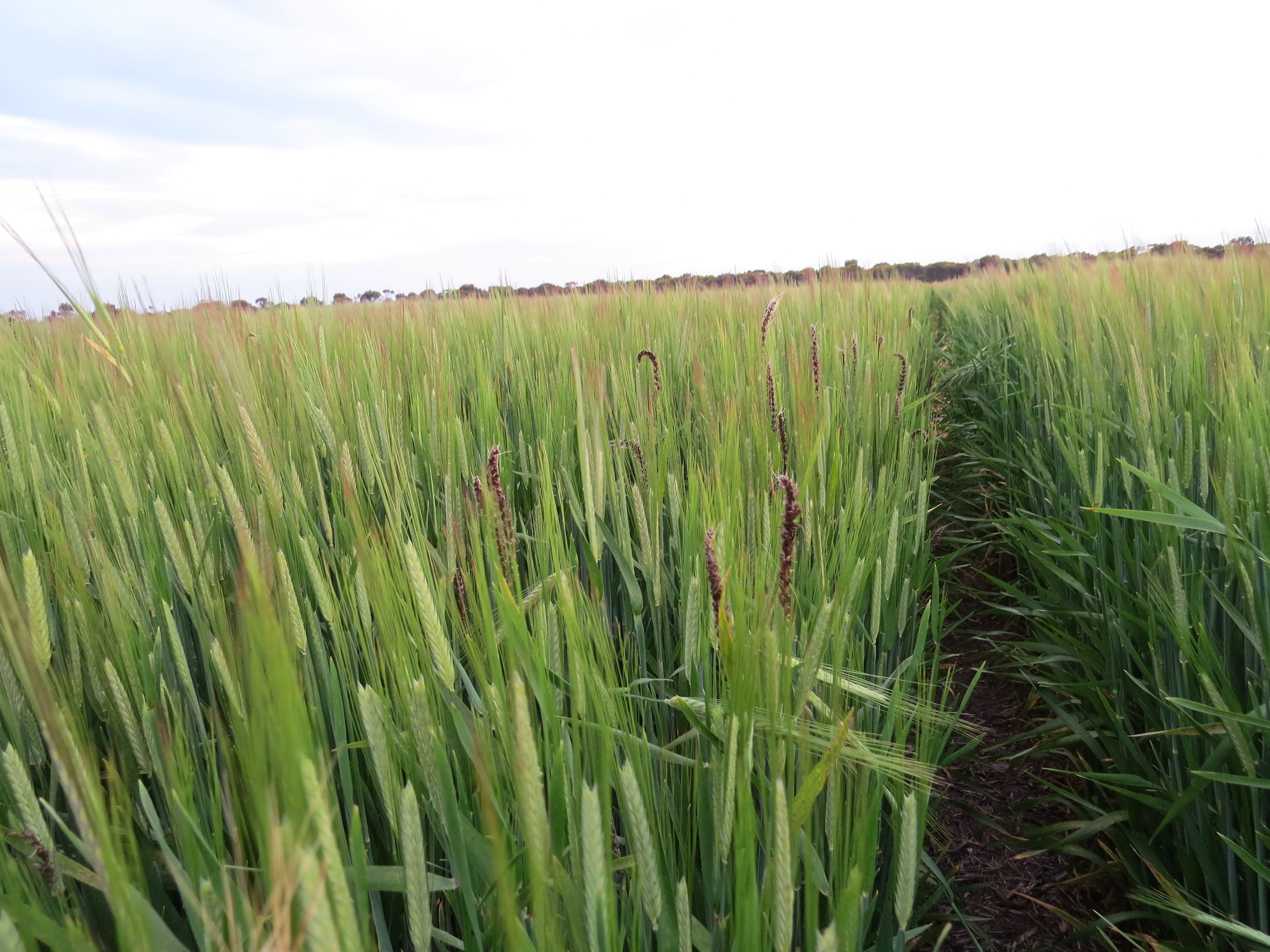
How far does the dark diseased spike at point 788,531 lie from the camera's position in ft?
1.93

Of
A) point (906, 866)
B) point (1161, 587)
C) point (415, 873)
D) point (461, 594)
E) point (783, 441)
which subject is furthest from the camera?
point (783, 441)

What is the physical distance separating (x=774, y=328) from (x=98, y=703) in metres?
2.03

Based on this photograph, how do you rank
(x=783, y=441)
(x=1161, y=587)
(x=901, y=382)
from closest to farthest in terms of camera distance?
(x=1161, y=587), (x=783, y=441), (x=901, y=382)

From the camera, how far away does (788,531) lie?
605 millimetres

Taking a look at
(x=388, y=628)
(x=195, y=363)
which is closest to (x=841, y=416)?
(x=388, y=628)

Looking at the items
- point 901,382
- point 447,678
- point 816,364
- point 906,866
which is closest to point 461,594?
A: point 447,678

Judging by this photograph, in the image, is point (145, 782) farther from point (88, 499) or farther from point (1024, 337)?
point (1024, 337)

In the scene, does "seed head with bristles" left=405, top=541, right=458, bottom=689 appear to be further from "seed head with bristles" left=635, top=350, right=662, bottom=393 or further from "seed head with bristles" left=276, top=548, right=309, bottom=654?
"seed head with bristles" left=635, top=350, right=662, bottom=393

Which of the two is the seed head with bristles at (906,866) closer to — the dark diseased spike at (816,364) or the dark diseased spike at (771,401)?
the dark diseased spike at (771,401)

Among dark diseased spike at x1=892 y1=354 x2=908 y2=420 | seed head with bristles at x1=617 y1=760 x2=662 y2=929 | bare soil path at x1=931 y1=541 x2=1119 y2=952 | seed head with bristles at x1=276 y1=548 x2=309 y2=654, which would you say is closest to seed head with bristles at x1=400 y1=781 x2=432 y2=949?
seed head with bristles at x1=617 y1=760 x2=662 y2=929

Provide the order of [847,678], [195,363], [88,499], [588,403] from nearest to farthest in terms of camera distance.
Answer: [847,678] → [88,499] → [588,403] → [195,363]

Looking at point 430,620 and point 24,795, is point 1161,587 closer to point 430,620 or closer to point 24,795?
point 430,620

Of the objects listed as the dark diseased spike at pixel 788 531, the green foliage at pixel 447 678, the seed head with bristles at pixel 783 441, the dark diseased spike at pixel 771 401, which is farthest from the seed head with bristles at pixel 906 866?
the dark diseased spike at pixel 771 401

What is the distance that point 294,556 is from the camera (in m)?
0.86
